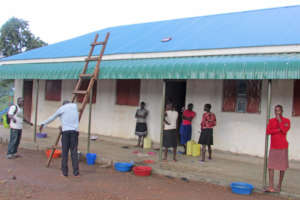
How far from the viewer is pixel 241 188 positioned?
19.0 ft

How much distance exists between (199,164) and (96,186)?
295 cm

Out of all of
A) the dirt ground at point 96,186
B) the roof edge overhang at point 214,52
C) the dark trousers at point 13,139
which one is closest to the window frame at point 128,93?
the roof edge overhang at point 214,52

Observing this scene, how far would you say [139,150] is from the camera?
9.70 metres

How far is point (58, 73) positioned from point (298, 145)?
7315mm

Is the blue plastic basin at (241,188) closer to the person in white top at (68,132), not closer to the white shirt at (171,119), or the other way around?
the white shirt at (171,119)

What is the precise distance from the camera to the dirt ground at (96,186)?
17.9 ft

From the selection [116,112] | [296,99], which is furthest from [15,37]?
[296,99]

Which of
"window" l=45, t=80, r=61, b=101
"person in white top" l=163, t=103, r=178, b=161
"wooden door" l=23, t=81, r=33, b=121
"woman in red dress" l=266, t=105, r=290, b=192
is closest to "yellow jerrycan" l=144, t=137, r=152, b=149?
"person in white top" l=163, t=103, r=178, b=161

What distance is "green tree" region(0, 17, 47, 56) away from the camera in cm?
2228

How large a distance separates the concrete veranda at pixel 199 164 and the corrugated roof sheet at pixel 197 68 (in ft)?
7.09

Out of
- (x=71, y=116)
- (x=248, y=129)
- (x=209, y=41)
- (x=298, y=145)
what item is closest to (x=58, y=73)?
(x=71, y=116)

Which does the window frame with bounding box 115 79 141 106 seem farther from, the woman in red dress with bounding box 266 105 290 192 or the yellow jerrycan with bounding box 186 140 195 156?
the woman in red dress with bounding box 266 105 290 192

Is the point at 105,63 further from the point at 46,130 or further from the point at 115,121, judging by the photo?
the point at 46,130

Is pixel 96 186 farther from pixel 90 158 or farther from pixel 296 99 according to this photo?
pixel 296 99
